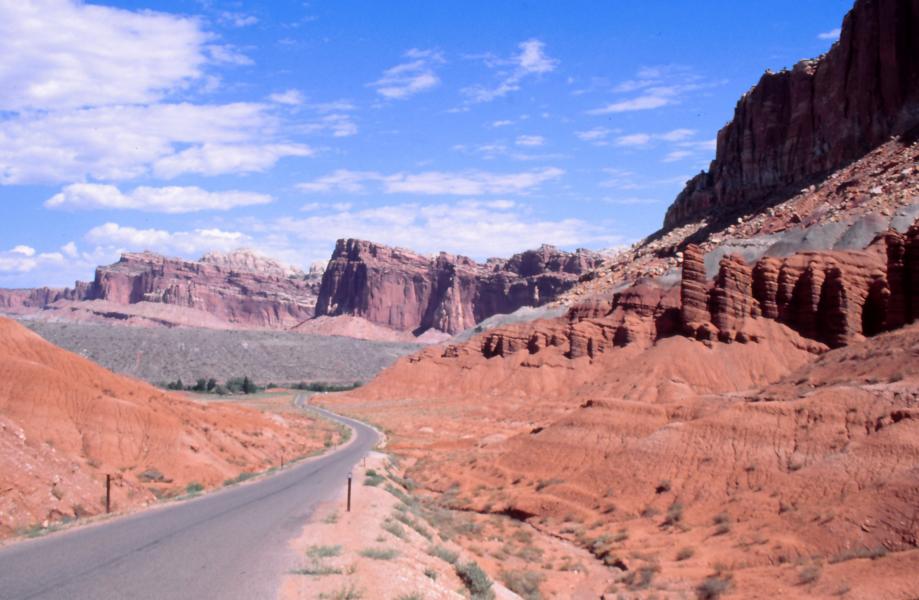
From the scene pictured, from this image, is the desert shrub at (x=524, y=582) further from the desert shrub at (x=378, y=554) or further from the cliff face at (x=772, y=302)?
the cliff face at (x=772, y=302)

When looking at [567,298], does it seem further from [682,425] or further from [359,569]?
[359,569]

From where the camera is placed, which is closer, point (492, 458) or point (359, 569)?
point (359, 569)

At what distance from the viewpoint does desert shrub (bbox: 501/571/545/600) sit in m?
17.9

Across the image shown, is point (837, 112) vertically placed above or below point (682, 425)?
above

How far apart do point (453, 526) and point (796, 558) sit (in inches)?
421

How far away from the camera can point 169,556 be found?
43.2ft

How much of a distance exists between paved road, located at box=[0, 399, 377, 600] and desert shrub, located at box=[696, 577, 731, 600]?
8585 millimetres

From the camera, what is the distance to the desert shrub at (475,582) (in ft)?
47.4

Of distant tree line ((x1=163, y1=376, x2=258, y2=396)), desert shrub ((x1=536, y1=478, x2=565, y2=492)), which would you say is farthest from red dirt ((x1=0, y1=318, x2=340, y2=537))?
distant tree line ((x1=163, y1=376, x2=258, y2=396))

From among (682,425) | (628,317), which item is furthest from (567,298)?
(682,425)

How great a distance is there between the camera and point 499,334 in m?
97.7

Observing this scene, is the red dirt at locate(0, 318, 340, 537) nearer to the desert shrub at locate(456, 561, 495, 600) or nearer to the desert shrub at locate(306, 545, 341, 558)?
the desert shrub at locate(306, 545, 341, 558)

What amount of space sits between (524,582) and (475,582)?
3.98 metres

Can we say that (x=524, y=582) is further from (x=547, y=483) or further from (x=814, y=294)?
(x=814, y=294)
